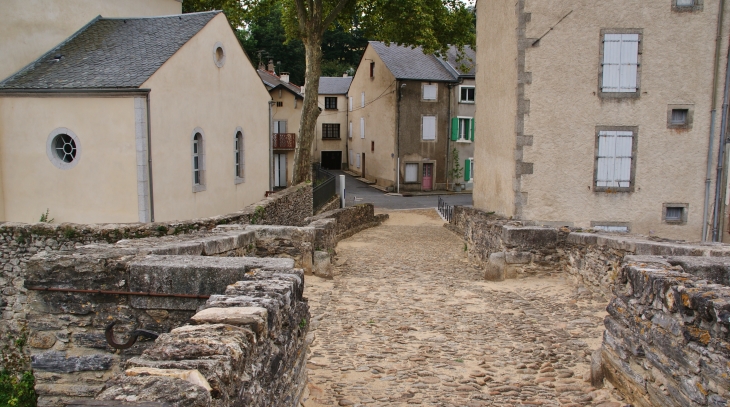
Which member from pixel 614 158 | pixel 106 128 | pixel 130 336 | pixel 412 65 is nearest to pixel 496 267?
pixel 614 158

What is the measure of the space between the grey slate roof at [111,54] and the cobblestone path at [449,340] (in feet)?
22.9

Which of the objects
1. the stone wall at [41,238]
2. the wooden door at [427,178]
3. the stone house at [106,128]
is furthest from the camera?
the wooden door at [427,178]

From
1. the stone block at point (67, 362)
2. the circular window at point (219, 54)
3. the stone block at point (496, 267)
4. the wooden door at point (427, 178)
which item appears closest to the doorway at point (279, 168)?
the wooden door at point (427, 178)

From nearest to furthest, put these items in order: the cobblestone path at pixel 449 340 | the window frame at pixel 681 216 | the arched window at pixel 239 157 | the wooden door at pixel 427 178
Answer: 1. the cobblestone path at pixel 449 340
2. the window frame at pixel 681 216
3. the arched window at pixel 239 157
4. the wooden door at pixel 427 178

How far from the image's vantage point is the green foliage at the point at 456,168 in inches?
1296

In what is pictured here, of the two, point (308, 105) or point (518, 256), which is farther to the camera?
point (308, 105)

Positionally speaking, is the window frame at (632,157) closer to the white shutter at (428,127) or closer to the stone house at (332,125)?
the white shutter at (428,127)

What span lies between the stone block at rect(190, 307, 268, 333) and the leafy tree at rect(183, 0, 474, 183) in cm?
1820

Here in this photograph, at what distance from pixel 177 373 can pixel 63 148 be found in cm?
1202

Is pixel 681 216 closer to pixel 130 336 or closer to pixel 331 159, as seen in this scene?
pixel 130 336

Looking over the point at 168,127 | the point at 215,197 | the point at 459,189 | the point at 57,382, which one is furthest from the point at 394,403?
the point at 459,189

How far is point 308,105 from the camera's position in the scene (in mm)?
21766

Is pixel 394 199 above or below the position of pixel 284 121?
below

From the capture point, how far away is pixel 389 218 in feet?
77.1
